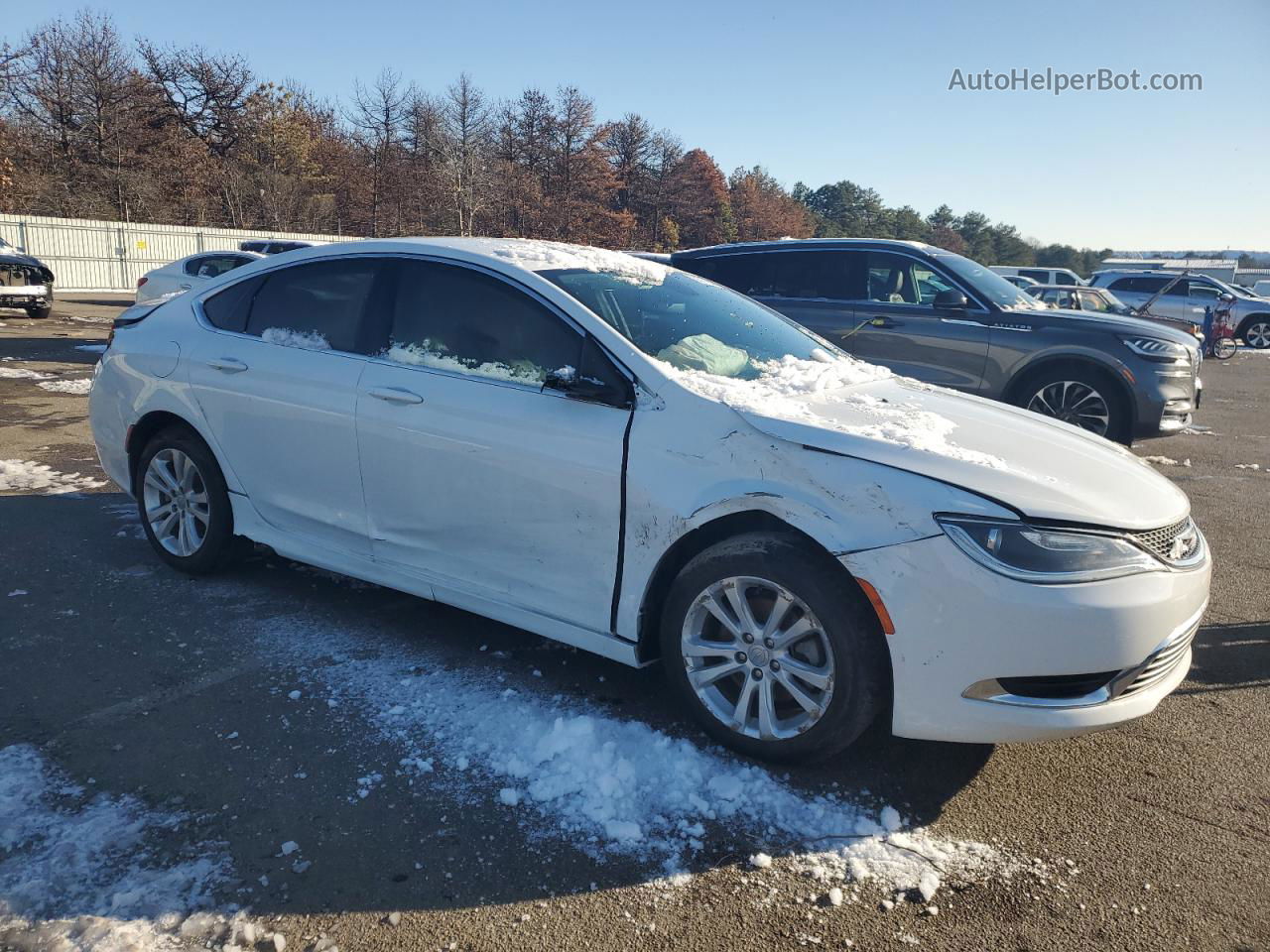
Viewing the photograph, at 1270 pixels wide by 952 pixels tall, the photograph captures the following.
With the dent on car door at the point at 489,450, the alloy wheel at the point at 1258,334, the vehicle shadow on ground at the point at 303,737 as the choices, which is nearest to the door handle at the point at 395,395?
the dent on car door at the point at 489,450

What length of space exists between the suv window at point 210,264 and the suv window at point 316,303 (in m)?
11.6

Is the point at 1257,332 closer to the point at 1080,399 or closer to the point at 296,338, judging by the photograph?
the point at 1080,399

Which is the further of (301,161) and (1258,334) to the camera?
(301,161)

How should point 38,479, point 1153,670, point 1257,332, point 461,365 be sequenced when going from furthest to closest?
point 1257,332 → point 38,479 → point 461,365 → point 1153,670

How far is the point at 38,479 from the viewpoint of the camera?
21.0 feet

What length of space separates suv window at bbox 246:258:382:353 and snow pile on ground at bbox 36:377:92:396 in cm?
671

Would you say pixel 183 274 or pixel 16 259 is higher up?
pixel 16 259

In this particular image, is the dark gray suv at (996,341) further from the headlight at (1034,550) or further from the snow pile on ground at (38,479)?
the snow pile on ground at (38,479)

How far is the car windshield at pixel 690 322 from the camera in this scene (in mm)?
3545

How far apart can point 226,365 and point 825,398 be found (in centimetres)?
284

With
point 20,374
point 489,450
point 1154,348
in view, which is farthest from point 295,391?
point 20,374

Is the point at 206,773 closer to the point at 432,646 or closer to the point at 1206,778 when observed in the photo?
the point at 432,646

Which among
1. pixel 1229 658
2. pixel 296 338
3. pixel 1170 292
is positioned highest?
pixel 1170 292

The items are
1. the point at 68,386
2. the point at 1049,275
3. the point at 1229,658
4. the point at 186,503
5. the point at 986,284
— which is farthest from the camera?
the point at 1049,275
